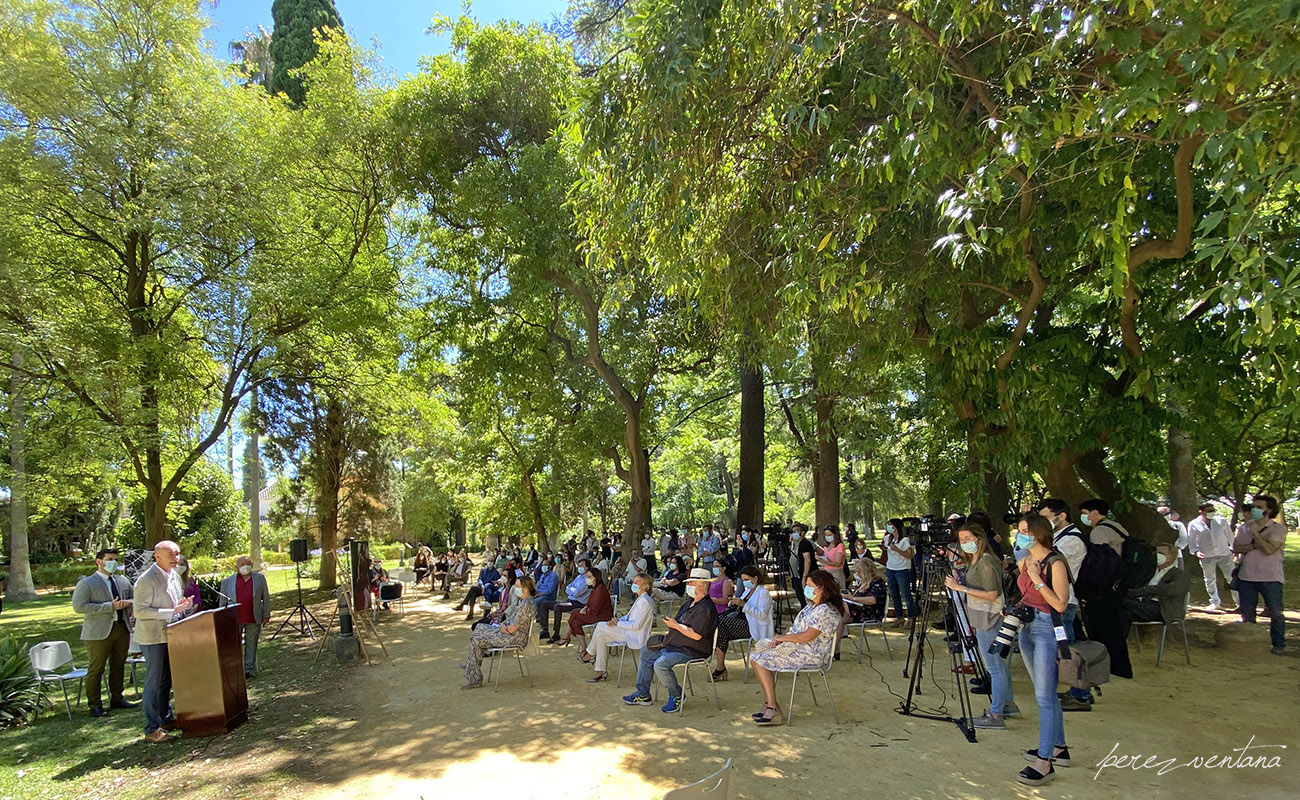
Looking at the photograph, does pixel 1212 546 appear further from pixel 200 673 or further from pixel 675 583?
pixel 200 673

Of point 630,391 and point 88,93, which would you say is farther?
point 630,391

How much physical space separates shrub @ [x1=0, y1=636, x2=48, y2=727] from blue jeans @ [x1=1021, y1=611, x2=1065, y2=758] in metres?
8.67

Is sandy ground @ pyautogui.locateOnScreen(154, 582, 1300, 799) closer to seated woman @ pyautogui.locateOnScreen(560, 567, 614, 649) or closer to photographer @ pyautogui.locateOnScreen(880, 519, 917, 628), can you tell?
seated woman @ pyautogui.locateOnScreen(560, 567, 614, 649)

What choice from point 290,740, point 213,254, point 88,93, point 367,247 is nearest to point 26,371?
point 213,254

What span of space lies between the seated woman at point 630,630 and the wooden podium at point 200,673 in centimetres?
351

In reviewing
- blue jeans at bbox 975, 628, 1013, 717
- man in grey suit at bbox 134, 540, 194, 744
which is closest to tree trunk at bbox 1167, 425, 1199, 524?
blue jeans at bbox 975, 628, 1013, 717

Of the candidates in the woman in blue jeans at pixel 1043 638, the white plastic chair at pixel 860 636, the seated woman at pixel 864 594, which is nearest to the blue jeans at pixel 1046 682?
the woman in blue jeans at pixel 1043 638

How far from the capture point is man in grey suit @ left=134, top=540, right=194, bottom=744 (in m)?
6.07

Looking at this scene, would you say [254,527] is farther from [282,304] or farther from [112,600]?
[112,600]

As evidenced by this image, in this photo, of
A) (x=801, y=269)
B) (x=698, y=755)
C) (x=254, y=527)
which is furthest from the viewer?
(x=254, y=527)

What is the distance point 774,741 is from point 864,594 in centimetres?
409

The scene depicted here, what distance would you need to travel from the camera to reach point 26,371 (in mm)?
11258

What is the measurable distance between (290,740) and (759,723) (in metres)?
3.97

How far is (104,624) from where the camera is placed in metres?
6.92
